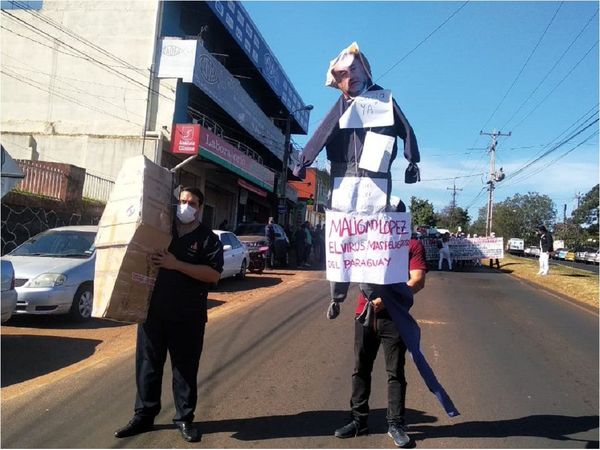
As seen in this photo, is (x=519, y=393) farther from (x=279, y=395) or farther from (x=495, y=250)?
(x=495, y=250)

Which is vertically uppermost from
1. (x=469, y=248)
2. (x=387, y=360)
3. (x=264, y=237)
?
(x=469, y=248)

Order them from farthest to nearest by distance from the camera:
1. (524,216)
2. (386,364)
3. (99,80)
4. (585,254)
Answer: (524,216) → (585,254) → (99,80) → (386,364)

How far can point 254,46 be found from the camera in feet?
96.4

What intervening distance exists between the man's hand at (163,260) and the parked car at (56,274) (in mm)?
4965

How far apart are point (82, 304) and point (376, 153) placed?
6341 mm

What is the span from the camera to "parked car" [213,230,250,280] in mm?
14688

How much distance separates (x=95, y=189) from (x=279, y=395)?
15.0m

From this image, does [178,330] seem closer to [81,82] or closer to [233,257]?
[233,257]

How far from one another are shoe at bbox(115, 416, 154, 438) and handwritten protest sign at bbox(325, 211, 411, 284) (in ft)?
5.75

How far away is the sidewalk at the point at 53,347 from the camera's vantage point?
5.87m

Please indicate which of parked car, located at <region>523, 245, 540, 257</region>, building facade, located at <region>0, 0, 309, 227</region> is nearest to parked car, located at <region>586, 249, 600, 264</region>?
parked car, located at <region>523, 245, 540, 257</region>

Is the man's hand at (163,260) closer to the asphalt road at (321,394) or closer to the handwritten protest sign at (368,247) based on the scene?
the handwritten protest sign at (368,247)

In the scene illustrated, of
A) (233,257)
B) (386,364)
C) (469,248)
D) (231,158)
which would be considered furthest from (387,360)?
(469,248)

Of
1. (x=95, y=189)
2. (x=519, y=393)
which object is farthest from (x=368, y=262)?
(x=95, y=189)
